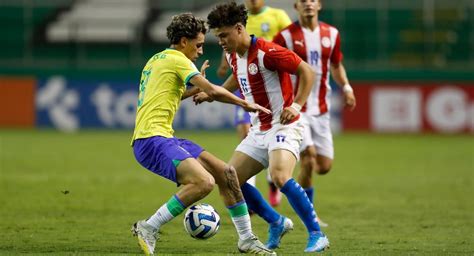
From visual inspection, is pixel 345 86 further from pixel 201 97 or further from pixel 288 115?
pixel 201 97

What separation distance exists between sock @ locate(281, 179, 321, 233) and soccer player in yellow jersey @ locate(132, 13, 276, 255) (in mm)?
452

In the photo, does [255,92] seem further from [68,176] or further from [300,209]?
[68,176]

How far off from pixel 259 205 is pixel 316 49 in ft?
8.43

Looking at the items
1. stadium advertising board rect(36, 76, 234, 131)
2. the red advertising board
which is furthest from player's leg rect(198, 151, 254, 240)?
the red advertising board

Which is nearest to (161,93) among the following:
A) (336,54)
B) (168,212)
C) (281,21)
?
(168,212)

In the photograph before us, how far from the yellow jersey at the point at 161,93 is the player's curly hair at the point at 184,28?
148 millimetres

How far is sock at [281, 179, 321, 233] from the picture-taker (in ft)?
27.2

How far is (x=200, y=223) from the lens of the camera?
7938mm

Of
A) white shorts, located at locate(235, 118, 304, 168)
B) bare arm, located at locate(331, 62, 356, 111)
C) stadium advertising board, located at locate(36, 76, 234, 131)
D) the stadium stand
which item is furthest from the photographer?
the stadium stand

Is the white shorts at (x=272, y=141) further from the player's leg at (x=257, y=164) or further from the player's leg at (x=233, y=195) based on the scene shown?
the player's leg at (x=233, y=195)

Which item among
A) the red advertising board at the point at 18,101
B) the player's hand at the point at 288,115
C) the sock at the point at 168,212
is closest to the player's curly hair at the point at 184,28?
the player's hand at the point at 288,115

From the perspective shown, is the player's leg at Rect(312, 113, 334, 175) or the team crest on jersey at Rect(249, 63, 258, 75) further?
the player's leg at Rect(312, 113, 334, 175)

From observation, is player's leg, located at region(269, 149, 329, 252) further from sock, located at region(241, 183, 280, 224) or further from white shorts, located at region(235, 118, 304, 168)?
sock, located at region(241, 183, 280, 224)

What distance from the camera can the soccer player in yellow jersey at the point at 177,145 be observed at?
25.4ft
